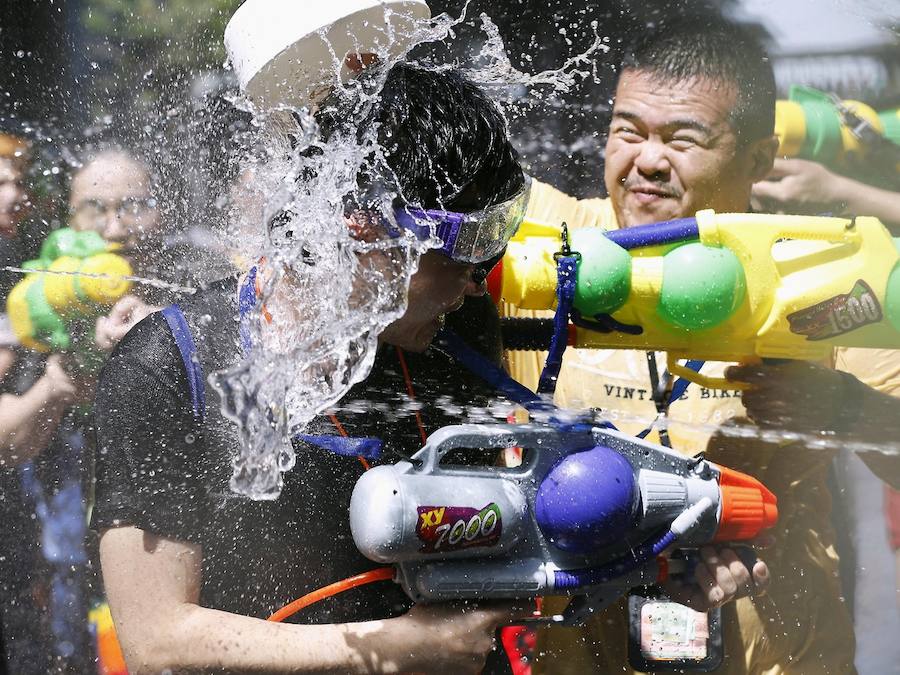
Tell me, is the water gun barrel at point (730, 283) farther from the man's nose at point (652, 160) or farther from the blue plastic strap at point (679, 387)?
the man's nose at point (652, 160)

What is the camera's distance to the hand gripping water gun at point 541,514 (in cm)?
155

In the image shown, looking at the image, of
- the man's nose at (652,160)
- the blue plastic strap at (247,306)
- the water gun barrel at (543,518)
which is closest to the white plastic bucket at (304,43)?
the blue plastic strap at (247,306)

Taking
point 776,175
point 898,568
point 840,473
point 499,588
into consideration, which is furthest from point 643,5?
point 499,588

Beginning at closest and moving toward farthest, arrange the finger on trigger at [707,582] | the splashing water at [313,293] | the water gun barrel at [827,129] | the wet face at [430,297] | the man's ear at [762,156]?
the splashing water at [313,293], the wet face at [430,297], the finger on trigger at [707,582], the man's ear at [762,156], the water gun barrel at [827,129]

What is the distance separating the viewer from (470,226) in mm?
1610

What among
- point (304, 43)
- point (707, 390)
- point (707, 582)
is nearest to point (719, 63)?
point (707, 390)

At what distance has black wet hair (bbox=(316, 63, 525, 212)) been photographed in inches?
61.6

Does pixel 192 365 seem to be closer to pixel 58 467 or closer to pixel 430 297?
pixel 430 297

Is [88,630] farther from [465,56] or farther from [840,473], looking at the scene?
[840,473]

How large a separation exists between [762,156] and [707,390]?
65 cm

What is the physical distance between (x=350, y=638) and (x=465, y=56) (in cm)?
225

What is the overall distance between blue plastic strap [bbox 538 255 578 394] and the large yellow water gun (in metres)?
0.02

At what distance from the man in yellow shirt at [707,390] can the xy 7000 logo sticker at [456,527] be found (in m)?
0.74

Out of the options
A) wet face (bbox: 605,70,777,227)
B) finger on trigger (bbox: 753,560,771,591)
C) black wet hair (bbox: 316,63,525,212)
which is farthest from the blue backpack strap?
wet face (bbox: 605,70,777,227)
